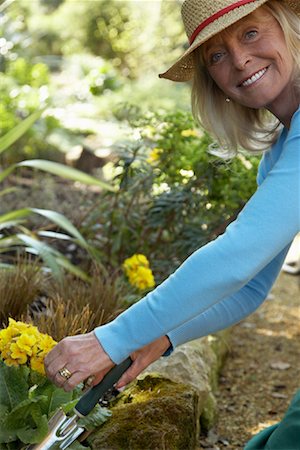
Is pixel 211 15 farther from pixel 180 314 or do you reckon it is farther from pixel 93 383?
pixel 93 383

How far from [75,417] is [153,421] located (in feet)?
1.40

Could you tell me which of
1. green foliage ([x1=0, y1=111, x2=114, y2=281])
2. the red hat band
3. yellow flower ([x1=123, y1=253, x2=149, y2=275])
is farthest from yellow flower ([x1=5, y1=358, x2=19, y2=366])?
yellow flower ([x1=123, y1=253, x2=149, y2=275])

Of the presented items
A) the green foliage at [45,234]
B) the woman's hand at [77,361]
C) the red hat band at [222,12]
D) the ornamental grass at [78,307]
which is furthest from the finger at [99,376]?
the green foliage at [45,234]

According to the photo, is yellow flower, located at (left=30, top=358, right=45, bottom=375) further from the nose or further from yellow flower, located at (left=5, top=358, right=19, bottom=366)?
the nose

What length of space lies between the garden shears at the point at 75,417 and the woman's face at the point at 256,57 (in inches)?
28.3

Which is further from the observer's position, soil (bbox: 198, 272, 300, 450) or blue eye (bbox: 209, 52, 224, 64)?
soil (bbox: 198, 272, 300, 450)

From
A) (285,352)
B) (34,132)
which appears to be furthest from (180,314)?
(34,132)

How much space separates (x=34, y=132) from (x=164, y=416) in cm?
463

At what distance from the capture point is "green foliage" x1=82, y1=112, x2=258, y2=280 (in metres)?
3.64

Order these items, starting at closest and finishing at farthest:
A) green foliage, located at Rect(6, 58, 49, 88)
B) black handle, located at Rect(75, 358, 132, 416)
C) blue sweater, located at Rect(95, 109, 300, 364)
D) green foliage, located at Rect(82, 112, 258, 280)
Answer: blue sweater, located at Rect(95, 109, 300, 364) < black handle, located at Rect(75, 358, 132, 416) < green foliage, located at Rect(82, 112, 258, 280) < green foliage, located at Rect(6, 58, 49, 88)

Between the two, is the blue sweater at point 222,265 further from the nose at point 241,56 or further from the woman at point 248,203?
the nose at point 241,56

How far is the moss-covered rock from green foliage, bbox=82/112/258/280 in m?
1.37

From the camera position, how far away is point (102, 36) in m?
12.8

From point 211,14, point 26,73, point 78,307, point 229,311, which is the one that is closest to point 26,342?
point 229,311
